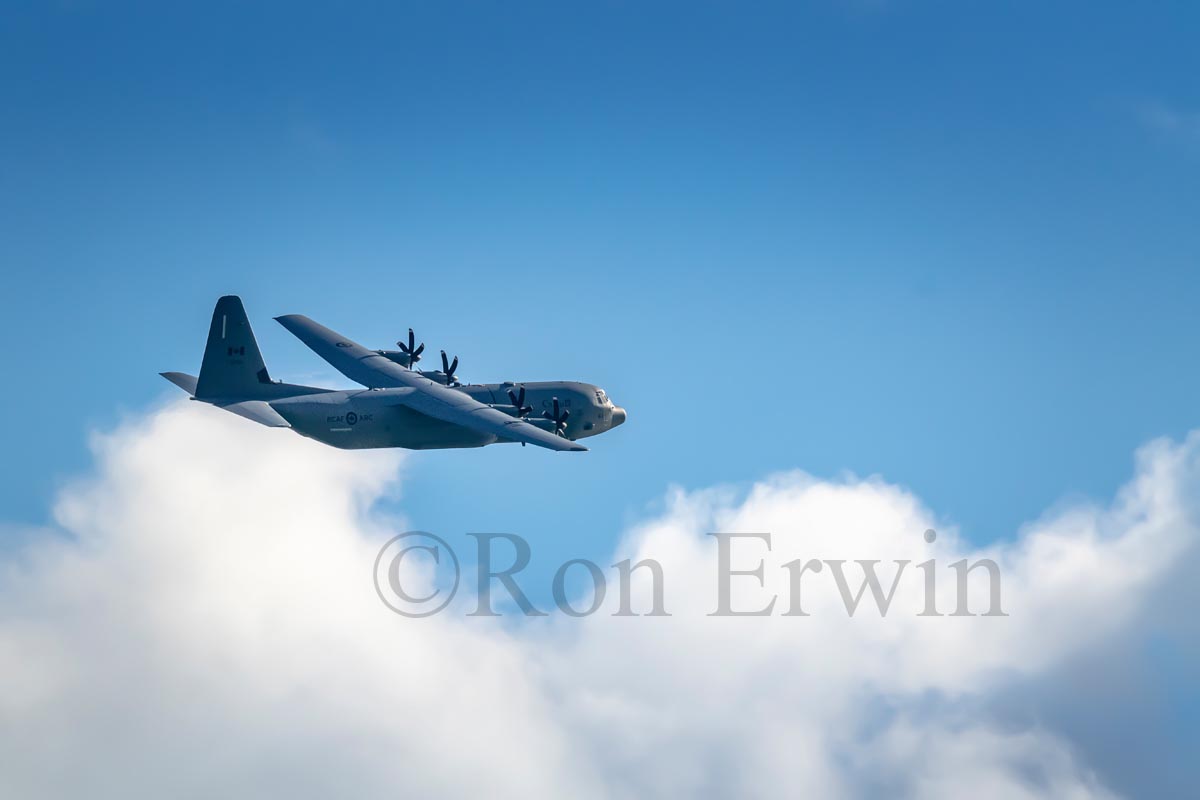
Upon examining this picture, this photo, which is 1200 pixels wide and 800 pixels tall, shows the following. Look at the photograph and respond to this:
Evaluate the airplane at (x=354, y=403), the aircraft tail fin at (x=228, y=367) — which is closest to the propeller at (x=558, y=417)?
the airplane at (x=354, y=403)

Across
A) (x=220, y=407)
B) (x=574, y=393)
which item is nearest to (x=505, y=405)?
(x=574, y=393)

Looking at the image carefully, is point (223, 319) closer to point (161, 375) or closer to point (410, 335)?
point (161, 375)

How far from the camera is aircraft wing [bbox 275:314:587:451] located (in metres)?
70.0

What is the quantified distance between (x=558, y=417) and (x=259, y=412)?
18.5 meters

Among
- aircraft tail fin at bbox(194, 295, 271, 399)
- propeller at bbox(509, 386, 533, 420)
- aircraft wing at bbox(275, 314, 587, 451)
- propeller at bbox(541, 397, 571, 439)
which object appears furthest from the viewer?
propeller at bbox(541, 397, 571, 439)

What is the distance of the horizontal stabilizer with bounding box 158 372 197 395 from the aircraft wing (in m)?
10.0

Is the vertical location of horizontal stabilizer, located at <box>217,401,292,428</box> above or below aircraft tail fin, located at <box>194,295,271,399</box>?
below

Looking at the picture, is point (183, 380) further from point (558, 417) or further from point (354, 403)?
point (558, 417)

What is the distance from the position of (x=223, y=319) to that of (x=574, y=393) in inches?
876

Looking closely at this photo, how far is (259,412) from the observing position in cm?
7456

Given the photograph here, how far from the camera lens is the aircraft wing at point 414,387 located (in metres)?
70.0

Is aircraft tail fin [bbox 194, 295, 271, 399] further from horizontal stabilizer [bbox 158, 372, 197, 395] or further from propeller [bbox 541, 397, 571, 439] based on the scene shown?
propeller [bbox 541, 397, 571, 439]

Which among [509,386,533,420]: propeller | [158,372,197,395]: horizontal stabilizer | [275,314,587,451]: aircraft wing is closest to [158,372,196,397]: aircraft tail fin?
[158,372,197,395]: horizontal stabilizer

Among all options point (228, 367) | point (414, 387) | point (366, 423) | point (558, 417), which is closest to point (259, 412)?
point (228, 367)
